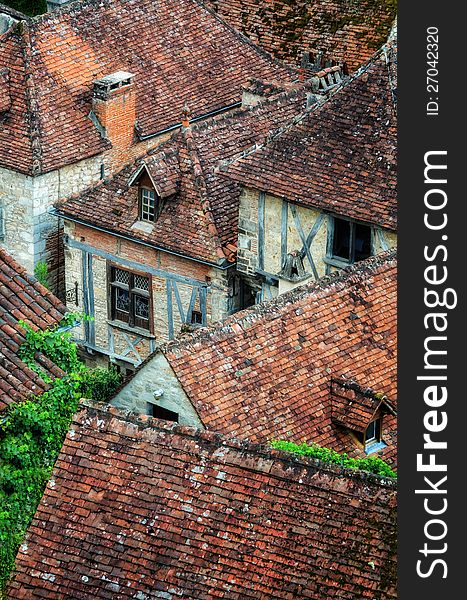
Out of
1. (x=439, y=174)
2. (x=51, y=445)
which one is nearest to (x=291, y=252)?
(x=51, y=445)

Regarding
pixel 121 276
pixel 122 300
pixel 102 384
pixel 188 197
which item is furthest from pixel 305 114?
pixel 102 384

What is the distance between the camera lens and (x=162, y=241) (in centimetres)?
3816

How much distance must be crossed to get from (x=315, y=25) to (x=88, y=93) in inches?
295

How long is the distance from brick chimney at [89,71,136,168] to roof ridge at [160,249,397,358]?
32.6 ft

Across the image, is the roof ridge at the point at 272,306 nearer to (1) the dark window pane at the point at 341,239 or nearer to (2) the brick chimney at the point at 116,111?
(1) the dark window pane at the point at 341,239

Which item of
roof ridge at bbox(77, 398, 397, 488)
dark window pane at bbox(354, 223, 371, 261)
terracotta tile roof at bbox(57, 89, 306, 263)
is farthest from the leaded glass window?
roof ridge at bbox(77, 398, 397, 488)

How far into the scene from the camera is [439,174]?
67.7 ft

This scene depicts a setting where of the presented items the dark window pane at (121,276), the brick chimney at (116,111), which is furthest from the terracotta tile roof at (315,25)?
the dark window pane at (121,276)

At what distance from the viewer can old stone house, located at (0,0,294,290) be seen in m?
40.9

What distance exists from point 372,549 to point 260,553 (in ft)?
4.67

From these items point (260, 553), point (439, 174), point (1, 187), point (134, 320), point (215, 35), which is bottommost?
point (260, 553)

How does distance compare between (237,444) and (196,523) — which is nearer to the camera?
(196,523)

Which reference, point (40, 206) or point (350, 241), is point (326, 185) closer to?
point (350, 241)

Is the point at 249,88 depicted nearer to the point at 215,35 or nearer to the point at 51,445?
the point at 215,35
